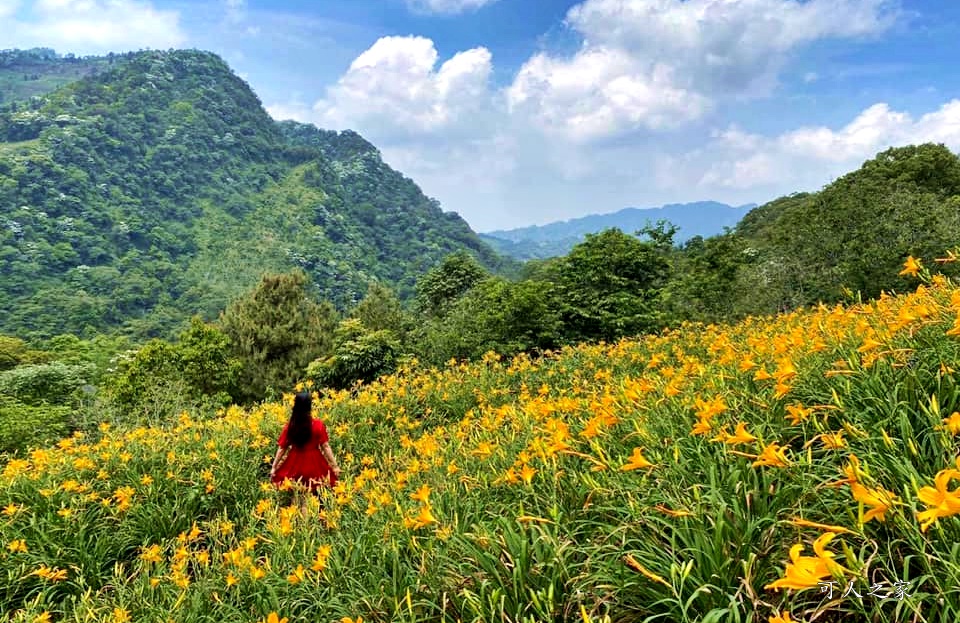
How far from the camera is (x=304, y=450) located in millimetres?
4016

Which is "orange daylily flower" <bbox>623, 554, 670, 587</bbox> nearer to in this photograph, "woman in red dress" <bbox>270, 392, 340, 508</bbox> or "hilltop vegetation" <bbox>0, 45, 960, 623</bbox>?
"hilltop vegetation" <bbox>0, 45, 960, 623</bbox>

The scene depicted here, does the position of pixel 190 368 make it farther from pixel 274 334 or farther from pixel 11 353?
pixel 11 353

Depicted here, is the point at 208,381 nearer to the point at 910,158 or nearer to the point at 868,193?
the point at 868,193

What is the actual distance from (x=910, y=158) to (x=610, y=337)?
25.9 meters

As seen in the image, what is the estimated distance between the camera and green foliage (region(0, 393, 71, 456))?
33.8 ft

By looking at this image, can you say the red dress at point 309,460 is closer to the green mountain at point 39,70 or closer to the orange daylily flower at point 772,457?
the orange daylily flower at point 772,457

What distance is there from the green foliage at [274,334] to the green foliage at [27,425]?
6.21 m

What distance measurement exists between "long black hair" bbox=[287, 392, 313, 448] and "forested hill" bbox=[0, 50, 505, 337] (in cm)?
4750

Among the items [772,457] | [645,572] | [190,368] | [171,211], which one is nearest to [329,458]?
[645,572]

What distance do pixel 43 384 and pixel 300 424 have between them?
1590cm

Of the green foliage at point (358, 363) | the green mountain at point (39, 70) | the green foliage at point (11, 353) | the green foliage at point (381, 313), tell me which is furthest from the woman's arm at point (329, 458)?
the green mountain at point (39, 70)

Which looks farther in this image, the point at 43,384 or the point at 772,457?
the point at 43,384

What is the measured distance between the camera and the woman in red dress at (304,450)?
3.97 meters

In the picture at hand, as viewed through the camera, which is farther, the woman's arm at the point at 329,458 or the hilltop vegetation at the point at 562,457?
the woman's arm at the point at 329,458
